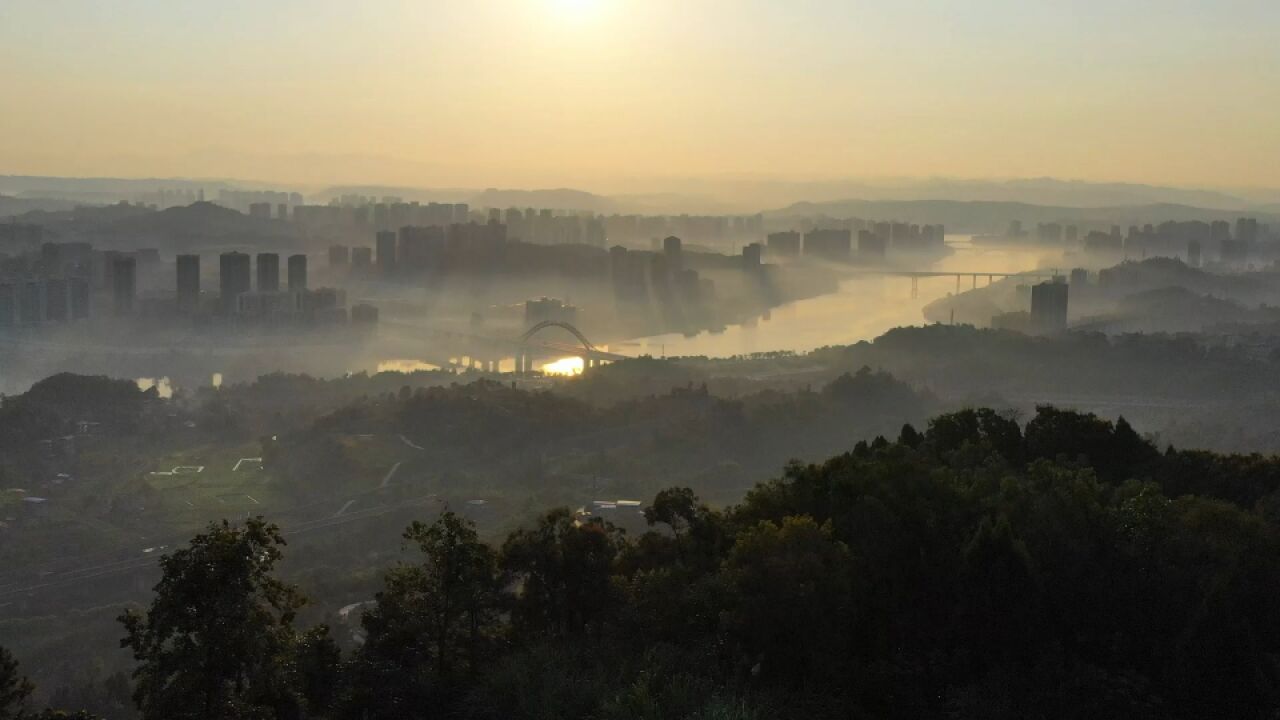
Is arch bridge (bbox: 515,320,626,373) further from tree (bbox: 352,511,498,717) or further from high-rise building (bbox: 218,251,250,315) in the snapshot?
tree (bbox: 352,511,498,717)

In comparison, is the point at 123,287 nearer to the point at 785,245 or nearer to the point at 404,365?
the point at 404,365

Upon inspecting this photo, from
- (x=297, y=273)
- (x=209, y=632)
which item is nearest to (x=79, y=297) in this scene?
(x=297, y=273)

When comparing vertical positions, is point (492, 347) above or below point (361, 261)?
below

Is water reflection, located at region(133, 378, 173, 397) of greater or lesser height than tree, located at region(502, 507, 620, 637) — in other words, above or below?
below

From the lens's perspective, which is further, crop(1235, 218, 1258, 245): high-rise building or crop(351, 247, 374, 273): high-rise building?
crop(1235, 218, 1258, 245): high-rise building

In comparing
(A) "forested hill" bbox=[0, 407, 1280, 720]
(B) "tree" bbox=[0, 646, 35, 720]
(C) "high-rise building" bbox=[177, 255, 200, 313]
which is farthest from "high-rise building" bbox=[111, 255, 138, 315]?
(B) "tree" bbox=[0, 646, 35, 720]

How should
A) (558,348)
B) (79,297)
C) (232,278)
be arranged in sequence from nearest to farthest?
(79,297)
(232,278)
(558,348)
